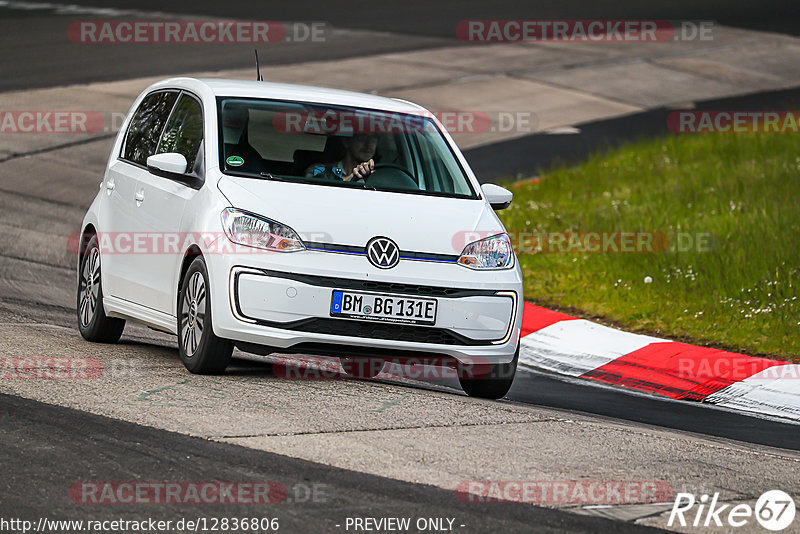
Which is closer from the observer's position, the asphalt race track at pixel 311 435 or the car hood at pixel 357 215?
the asphalt race track at pixel 311 435

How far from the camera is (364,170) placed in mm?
8492

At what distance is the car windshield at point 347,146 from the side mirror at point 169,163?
338 millimetres

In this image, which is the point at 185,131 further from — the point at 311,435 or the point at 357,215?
the point at 311,435

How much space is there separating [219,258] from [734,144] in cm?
1090

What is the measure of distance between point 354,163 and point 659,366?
8.53 feet

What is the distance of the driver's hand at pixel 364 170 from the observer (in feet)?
27.8

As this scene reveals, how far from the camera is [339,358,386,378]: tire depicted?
8.81m

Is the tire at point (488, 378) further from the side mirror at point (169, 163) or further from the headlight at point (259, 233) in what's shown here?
the side mirror at point (169, 163)

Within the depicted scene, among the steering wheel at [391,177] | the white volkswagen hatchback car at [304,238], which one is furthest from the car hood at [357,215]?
the steering wheel at [391,177]

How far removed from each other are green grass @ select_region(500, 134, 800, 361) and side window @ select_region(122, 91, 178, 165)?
3.89 m

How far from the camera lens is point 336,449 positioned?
606 centimetres

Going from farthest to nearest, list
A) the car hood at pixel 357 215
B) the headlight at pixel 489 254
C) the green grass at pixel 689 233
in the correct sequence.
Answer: the green grass at pixel 689 233 → the headlight at pixel 489 254 → the car hood at pixel 357 215

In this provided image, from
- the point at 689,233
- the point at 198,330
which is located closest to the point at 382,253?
the point at 198,330

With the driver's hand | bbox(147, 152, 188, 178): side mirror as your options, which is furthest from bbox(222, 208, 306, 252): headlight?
the driver's hand
